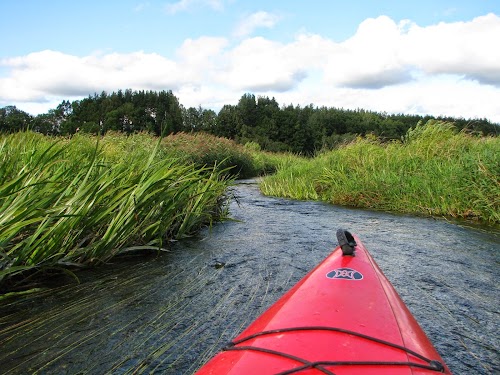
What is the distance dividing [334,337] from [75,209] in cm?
230

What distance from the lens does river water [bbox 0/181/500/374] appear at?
2.18 metres

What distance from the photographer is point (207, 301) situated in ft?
9.70

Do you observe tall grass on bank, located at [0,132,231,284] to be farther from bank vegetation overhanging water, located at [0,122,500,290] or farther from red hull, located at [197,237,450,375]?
red hull, located at [197,237,450,375]

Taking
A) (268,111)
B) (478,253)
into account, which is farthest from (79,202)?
(268,111)

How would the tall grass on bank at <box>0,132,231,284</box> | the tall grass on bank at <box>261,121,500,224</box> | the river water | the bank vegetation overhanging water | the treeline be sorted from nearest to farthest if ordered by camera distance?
the river water → the tall grass on bank at <box>0,132,231,284</box> → the bank vegetation overhanging water → the tall grass on bank at <box>261,121,500,224</box> → the treeline

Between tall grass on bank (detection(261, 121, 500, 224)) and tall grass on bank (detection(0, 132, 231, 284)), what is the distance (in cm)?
446

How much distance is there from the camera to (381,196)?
762 cm

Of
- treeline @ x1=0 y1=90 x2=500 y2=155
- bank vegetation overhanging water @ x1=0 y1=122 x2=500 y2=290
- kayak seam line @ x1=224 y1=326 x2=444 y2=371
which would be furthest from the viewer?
treeline @ x1=0 y1=90 x2=500 y2=155

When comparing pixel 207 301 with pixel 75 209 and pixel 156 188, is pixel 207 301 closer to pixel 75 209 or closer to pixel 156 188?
pixel 75 209

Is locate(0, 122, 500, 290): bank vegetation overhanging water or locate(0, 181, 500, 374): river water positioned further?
locate(0, 122, 500, 290): bank vegetation overhanging water

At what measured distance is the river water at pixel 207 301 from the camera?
2178 millimetres

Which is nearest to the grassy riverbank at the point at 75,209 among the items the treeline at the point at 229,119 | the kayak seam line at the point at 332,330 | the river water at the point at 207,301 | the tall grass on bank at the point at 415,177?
the river water at the point at 207,301

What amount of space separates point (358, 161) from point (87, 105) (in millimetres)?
50645

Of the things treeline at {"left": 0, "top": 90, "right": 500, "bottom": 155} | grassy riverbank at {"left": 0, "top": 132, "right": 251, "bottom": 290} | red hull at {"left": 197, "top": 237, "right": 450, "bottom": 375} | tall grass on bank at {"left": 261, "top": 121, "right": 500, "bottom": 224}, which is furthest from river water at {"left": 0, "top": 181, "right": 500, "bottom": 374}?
treeline at {"left": 0, "top": 90, "right": 500, "bottom": 155}
